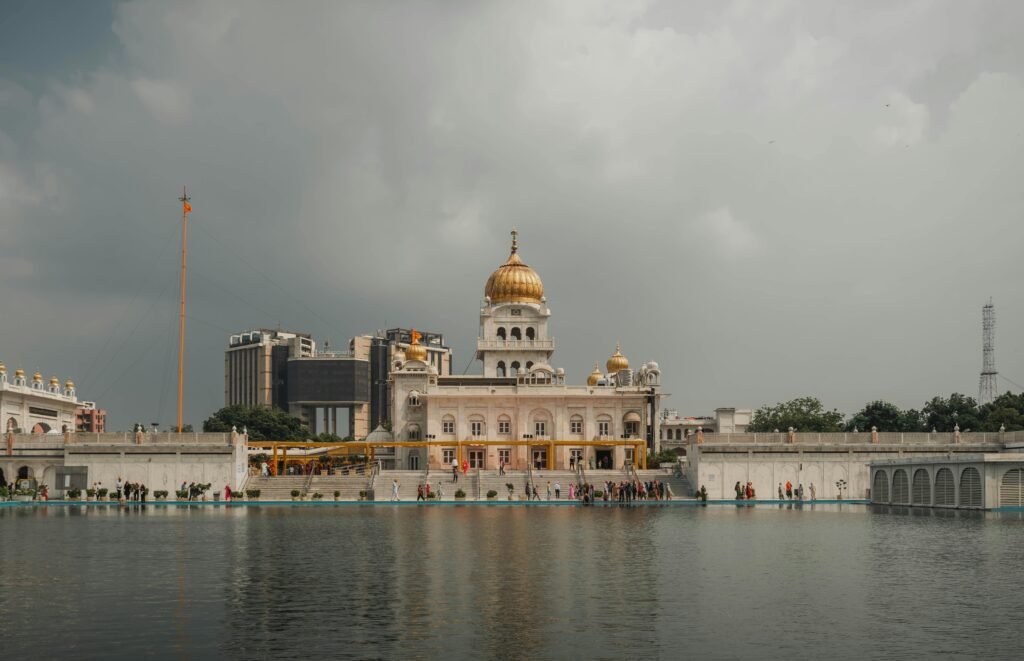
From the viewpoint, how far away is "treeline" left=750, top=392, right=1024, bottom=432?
10694 centimetres

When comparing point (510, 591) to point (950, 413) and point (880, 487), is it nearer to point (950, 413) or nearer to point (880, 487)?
point (880, 487)

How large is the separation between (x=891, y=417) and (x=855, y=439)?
42.7 metres

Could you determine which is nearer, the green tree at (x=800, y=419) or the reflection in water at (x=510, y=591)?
the reflection in water at (x=510, y=591)

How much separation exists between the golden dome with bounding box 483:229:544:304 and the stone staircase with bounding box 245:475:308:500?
3476cm

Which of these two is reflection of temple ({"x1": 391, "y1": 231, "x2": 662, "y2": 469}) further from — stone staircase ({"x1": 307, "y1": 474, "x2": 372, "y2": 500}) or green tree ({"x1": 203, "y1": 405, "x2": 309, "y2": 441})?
green tree ({"x1": 203, "y1": 405, "x2": 309, "y2": 441})

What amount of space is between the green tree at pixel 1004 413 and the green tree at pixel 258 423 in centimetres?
6759

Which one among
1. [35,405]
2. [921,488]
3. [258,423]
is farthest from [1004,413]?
[35,405]

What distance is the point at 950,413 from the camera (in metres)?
112

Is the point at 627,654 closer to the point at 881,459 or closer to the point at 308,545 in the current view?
the point at 308,545

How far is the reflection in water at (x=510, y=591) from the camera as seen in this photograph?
18922mm

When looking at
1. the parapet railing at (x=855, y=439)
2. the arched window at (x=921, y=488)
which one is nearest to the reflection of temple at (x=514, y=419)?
the parapet railing at (x=855, y=439)

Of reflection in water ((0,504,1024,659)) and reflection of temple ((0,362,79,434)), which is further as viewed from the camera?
reflection of temple ((0,362,79,434))

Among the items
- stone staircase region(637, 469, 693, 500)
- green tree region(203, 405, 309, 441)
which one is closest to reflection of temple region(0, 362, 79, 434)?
green tree region(203, 405, 309, 441)

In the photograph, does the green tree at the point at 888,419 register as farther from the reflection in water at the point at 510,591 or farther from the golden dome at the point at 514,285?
the reflection in water at the point at 510,591
